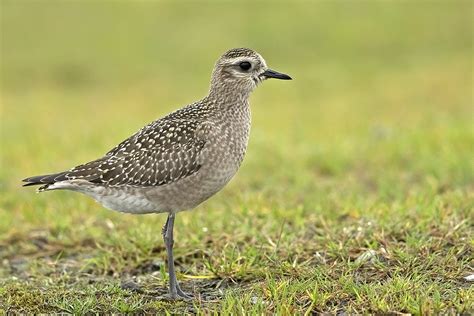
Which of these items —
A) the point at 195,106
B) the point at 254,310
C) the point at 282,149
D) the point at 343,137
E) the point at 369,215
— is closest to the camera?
the point at 254,310

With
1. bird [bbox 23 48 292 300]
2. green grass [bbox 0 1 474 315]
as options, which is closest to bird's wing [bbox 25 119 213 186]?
bird [bbox 23 48 292 300]

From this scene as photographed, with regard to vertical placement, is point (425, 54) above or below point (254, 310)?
below

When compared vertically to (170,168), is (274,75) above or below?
above

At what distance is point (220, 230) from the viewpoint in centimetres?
802

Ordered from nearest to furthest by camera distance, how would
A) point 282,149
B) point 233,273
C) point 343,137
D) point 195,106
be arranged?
point 233,273
point 195,106
point 282,149
point 343,137

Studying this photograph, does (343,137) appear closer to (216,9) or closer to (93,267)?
(93,267)

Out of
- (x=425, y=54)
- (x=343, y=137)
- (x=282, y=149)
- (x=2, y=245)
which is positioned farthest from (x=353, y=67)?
(x=2, y=245)

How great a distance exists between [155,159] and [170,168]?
0.57ft

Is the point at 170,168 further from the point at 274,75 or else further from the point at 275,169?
the point at 275,169

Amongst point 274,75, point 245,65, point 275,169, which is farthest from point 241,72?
point 275,169

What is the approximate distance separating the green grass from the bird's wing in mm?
917

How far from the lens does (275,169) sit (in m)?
11.5

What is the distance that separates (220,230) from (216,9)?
2215 centimetres

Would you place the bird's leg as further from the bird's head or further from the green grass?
the bird's head
